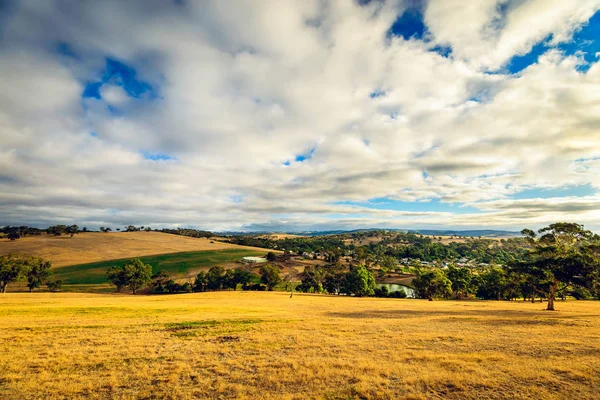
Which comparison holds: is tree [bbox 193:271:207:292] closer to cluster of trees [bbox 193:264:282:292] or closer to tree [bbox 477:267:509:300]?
cluster of trees [bbox 193:264:282:292]

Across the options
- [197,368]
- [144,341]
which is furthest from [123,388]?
[144,341]

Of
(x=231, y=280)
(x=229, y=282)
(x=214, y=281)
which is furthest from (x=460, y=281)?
(x=214, y=281)

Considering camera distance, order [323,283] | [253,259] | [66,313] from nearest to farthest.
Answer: [66,313], [323,283], [253,259]

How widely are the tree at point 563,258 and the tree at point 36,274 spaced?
149m

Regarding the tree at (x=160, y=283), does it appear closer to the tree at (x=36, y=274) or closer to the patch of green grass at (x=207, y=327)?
the tree at (x=36, y=274)

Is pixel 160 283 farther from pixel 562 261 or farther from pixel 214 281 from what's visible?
pixel 562 261

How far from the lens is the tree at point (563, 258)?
4447cm

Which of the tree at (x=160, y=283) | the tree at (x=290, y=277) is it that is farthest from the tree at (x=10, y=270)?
the tree at (x=290, y=277)

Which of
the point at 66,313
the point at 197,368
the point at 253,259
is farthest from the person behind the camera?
the point at 253,259

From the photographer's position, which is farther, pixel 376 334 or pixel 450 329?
pixel 450 329

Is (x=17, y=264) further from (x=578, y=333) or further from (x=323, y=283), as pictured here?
(x=578, y=333)

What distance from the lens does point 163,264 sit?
162m

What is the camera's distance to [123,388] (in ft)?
51.1

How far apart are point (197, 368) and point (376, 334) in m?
18.0
